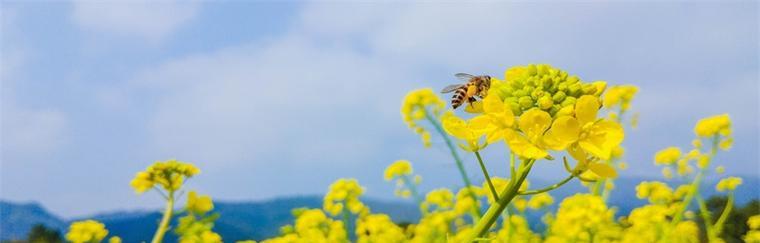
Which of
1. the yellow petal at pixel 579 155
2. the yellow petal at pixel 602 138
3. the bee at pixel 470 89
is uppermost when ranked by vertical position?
the bee at pixel 470 89

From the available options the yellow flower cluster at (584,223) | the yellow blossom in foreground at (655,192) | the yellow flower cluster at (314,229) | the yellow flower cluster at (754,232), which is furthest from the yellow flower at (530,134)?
the yellow blossom in foreground at (655,192)

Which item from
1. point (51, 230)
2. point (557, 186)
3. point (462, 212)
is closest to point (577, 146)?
point (557, 186)

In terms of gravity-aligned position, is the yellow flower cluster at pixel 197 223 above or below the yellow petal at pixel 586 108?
above

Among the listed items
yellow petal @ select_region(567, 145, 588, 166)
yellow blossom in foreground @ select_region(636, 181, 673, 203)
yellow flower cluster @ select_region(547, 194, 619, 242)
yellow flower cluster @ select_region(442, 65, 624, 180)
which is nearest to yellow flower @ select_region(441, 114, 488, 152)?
yellow flower cluster @ select_region(442, 65, 624, 180)

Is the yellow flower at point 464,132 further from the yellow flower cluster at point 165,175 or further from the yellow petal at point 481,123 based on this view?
the yellow flower cluster at point 165,175

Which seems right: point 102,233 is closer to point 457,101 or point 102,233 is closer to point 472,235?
point 457,101

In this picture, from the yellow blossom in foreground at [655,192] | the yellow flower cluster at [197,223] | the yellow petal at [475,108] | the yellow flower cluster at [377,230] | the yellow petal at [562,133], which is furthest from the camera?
the yellow blossom in foreground at [655,192]

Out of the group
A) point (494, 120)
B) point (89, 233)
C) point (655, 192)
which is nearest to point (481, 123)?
point (494, 120)

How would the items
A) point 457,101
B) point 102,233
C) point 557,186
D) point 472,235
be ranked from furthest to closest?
point 102,233, point 457,101, point 557,186, point 472,235

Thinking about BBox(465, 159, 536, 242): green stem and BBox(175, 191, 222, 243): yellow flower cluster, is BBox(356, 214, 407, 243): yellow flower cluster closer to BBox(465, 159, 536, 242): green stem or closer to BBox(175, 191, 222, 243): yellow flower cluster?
BBox(175, 191, 222, 243): yellow flower cluster
